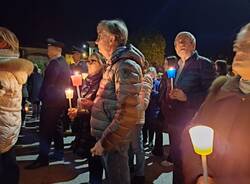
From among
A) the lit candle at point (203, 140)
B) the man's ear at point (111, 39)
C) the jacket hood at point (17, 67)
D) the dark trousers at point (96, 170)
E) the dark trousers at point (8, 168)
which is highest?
the man's ear at point (111, 39)

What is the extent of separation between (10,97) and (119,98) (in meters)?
1.16

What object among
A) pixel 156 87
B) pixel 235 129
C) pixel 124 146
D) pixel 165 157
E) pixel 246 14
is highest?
pixel 246 14

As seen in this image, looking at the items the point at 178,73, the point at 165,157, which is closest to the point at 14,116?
the point at 178,73

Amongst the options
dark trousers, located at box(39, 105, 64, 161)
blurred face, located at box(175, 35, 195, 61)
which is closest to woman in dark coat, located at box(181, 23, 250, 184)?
blurred face, located at box(175, 35, 195, 61)

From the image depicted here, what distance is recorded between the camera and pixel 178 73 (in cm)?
493

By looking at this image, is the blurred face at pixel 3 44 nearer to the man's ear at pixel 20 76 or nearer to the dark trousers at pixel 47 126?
the man's ear at pixel 20 76

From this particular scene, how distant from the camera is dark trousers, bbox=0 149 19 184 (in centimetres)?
384

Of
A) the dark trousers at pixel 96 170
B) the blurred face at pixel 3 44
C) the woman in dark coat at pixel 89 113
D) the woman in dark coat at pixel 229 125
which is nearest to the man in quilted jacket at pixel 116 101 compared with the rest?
the woman in dark coat at pixel 229 125

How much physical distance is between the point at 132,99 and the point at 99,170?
2.16 meters

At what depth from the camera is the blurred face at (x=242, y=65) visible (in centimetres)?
224

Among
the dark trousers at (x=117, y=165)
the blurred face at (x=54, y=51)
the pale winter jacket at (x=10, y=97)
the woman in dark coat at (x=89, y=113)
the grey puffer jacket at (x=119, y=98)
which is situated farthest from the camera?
the blurred face at (x=54, y=51)

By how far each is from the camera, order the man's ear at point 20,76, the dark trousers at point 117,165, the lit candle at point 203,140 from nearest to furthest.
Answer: the lit candle at point 203,140 < the dark trousers at point 117,165 < the man's ear at point 20,76

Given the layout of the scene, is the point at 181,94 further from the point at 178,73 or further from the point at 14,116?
the point at 14,116

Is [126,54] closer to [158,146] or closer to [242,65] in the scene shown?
[242,65]
